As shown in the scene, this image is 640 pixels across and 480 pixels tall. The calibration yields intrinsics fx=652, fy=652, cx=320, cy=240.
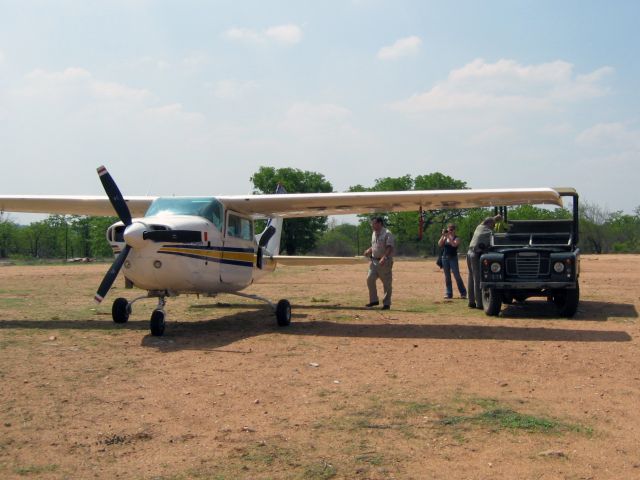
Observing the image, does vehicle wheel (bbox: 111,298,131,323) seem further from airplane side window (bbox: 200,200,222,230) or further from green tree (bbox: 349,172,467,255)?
green tree (bbox: 349,172,467,255)

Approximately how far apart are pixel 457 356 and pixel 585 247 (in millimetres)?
71315

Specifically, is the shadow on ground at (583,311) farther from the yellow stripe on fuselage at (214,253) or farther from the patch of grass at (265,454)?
the patch of grass at (265,454)

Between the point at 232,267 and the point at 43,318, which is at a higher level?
the point at 232,267

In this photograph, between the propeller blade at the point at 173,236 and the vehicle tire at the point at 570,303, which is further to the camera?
the vehicle tire at the point at 570,303

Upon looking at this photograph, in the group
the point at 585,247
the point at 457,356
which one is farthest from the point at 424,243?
the point at 457,356

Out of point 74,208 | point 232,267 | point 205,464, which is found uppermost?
point 74,208

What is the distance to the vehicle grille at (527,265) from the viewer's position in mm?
11852

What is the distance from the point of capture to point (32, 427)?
17.1 feet

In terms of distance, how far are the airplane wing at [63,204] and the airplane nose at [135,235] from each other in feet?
13.5

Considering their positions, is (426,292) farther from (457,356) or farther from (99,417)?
(99,417)

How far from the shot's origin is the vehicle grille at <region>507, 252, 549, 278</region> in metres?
11.9

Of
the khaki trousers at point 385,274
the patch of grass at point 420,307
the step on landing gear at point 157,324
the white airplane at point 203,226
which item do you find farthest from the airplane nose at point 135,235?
the patch of grass at point 420,307

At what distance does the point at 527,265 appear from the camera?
11938 mm

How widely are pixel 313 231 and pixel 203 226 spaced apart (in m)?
53.4
